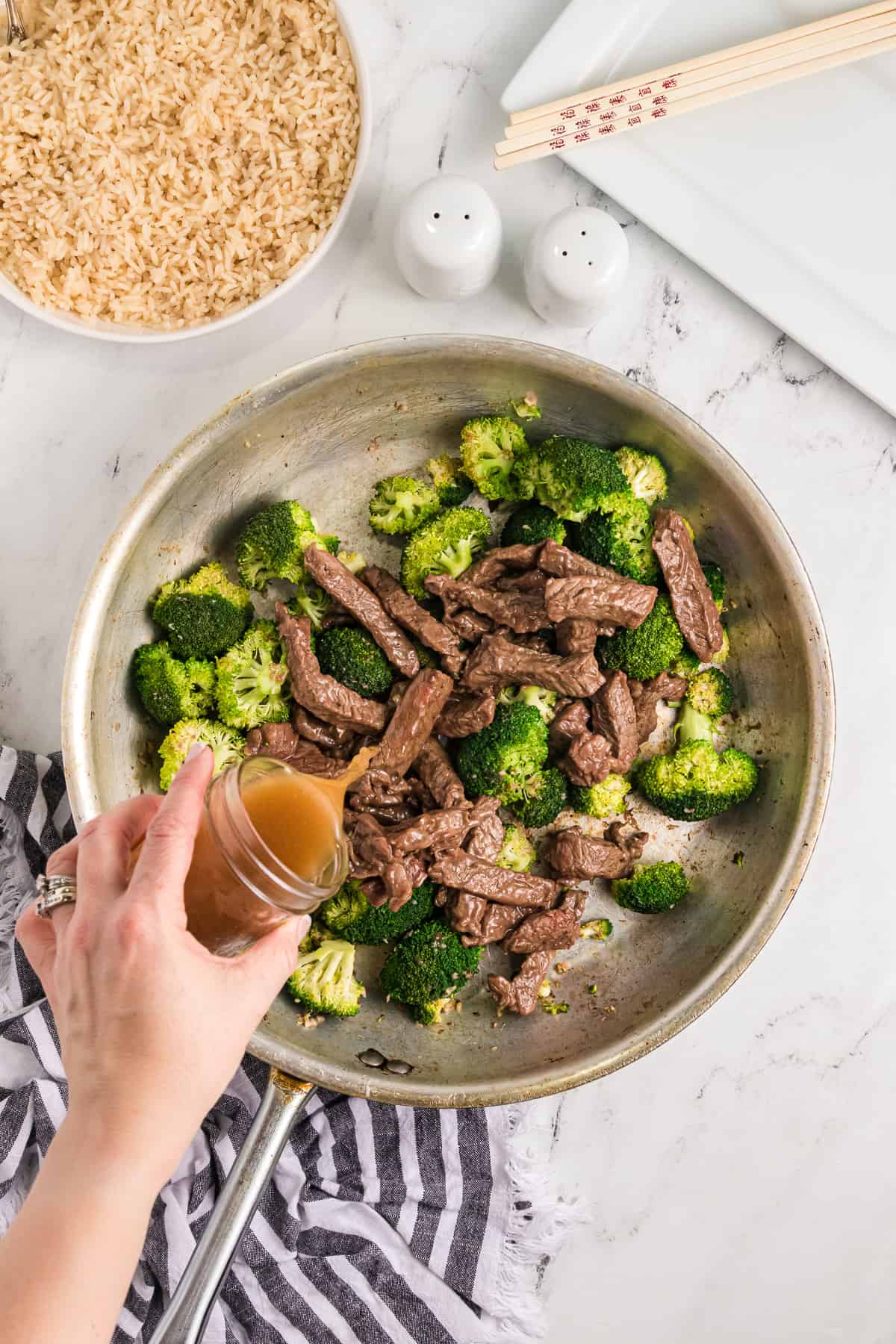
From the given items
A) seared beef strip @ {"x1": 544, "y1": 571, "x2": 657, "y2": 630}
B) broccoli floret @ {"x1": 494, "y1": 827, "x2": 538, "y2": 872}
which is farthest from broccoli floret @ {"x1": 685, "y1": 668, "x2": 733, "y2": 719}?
broccoli floret @ {"x1": 494, "y1": 827, "x2": 538, "y2": 872}

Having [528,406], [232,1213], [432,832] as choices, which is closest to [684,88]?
[528,406]

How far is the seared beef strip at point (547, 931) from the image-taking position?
3123mm

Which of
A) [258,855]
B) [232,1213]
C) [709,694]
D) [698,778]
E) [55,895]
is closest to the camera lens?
[258,855]

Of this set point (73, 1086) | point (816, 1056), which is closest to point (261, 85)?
point (73, 1086)

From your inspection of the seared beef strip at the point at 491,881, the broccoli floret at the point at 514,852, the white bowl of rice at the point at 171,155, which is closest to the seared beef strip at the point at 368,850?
the seared beef strip at the point at 491,881

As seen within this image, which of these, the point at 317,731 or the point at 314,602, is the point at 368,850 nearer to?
the point at 317,731

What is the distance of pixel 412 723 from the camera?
3.08 meters

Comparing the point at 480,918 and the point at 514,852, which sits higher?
the point at 514,852

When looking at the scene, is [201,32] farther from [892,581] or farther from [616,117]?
[892,581]

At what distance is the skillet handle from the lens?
2594mm

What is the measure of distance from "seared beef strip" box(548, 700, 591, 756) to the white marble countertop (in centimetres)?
94

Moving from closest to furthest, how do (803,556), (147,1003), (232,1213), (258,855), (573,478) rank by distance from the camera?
(147,1003) < (258,855) < (232,1213) < (573,478) < (803,556)

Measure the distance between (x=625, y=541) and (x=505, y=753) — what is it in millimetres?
762

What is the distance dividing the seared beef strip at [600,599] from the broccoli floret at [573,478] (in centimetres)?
22
